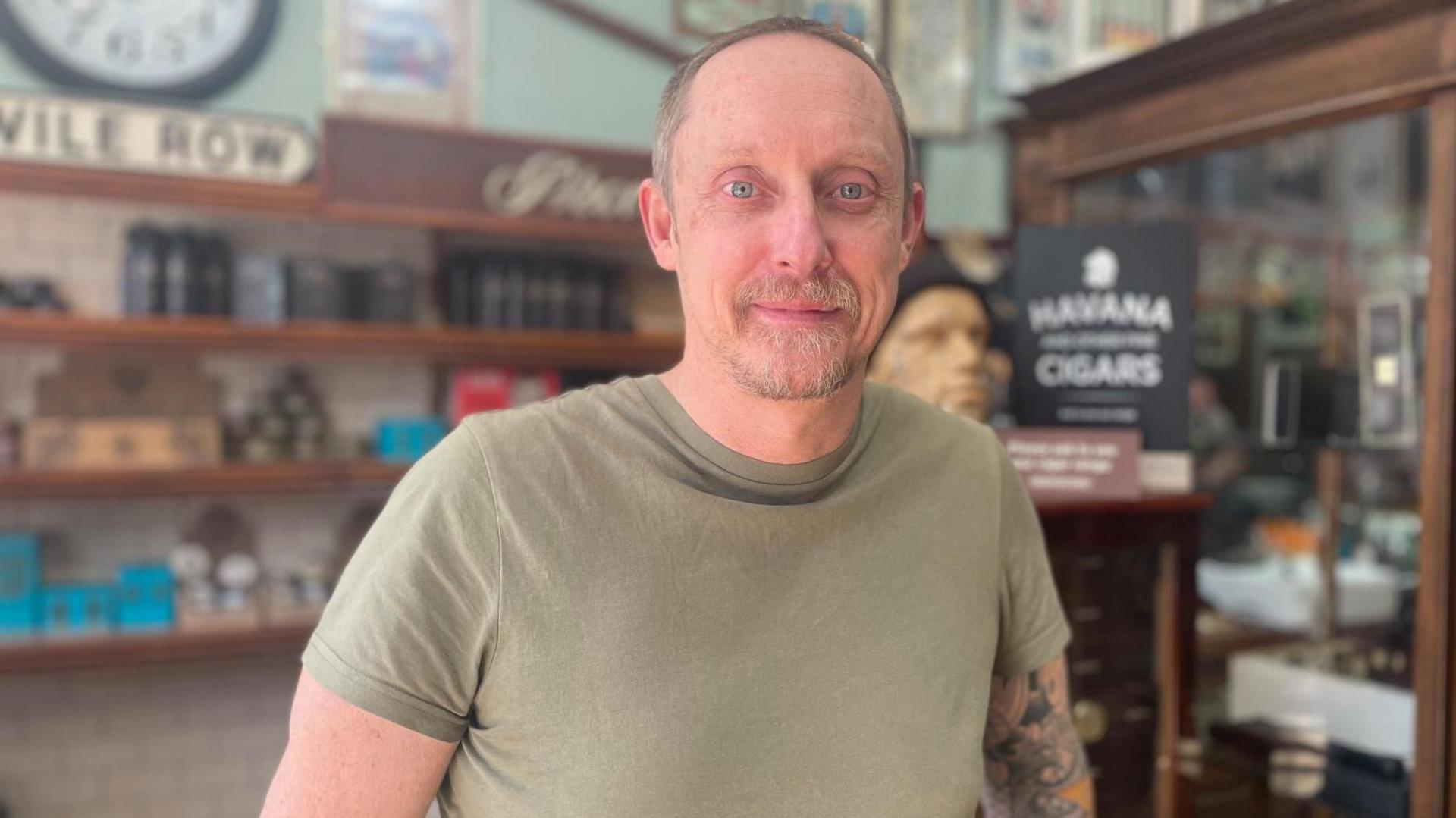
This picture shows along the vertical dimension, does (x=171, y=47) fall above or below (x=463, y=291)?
above

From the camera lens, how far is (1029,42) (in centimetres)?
492

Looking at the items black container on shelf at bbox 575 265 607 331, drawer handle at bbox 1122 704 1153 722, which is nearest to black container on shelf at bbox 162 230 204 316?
black container on shelf at bbox 575 265 607 331

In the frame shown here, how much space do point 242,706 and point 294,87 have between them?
2247 mm

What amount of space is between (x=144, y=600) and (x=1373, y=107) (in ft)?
11.7

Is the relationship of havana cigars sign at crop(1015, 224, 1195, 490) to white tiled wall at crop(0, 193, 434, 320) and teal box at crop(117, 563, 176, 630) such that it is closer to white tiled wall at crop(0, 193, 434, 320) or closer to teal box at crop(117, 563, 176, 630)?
white tiled wall at crop(0, 193, 434, 320)

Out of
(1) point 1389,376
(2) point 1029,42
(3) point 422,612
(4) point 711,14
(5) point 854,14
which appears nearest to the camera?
(3) point 422,612

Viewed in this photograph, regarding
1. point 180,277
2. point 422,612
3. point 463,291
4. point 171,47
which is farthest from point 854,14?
point 422,612

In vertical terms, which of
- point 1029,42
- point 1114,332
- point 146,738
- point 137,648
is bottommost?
point 146,738

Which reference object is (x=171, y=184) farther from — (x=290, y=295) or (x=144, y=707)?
(x=144, y=707)

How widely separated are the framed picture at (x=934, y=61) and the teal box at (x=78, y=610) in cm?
364

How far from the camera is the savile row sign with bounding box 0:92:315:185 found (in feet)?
10.5

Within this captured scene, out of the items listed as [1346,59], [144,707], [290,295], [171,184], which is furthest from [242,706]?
[1346,59]

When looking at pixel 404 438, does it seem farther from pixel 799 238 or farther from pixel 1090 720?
pixel 799 238

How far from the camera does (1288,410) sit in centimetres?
245
